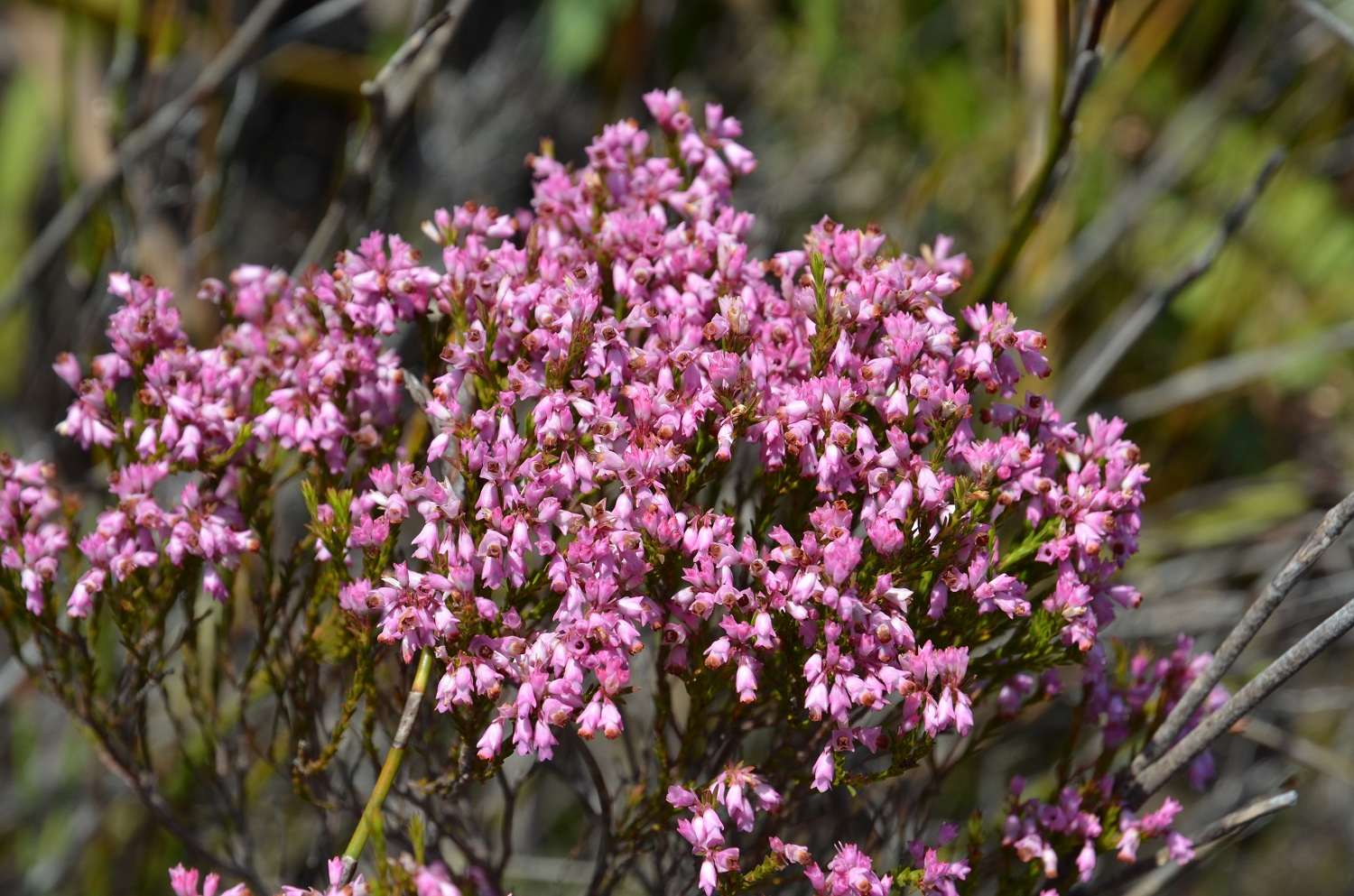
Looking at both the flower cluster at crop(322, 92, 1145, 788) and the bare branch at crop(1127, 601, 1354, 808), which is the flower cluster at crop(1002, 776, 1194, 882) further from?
the flower cluster at crop(322, 92, 1145, 788)

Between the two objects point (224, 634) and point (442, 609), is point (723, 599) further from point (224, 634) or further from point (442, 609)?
point (224, 634)

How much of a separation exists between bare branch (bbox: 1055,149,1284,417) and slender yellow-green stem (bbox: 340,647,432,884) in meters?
2.10

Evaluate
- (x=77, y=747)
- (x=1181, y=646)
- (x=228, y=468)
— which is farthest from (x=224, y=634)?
(x=77, y=747)

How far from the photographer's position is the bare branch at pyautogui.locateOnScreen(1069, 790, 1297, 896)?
5.25 ft

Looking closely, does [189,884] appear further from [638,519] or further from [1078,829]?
[1078,829]

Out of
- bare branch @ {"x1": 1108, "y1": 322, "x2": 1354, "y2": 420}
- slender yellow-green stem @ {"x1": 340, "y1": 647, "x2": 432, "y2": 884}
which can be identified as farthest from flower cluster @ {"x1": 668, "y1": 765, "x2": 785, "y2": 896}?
bare branch @ {"x1": 1108, "y1": 322, "x2": 1354, "y2": 420}

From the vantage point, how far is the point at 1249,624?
160 cm

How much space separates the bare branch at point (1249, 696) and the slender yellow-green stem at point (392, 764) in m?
1.24

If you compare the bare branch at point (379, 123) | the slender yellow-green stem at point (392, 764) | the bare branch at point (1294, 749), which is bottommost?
the slender yellow-green stem at point (392, 764)

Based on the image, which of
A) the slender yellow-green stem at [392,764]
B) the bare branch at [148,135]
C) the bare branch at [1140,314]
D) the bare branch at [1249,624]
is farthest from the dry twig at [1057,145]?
the bare branch at [148,135]

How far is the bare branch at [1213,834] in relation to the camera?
1599mm

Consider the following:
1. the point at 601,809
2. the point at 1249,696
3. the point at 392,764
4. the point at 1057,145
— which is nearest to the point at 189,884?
the point at 392,764

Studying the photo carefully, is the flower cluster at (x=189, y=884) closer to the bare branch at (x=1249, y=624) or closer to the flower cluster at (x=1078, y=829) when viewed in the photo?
the flower cluster at (x=1078, y=829)

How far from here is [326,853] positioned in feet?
6.29
